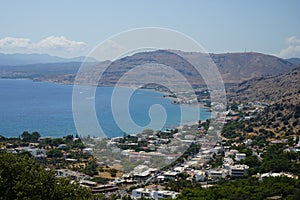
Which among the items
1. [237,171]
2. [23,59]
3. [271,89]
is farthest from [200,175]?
[23,59]

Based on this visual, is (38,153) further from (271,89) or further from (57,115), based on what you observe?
(271,89)

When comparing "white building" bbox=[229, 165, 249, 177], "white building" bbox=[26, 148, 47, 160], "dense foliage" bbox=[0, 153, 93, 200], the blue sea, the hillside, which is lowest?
"white building" bbox=[229, 165, 249, 177]

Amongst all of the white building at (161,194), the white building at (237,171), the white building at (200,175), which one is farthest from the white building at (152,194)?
the white building at (237,171)

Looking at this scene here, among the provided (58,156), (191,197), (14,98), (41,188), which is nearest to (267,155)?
(191,197)

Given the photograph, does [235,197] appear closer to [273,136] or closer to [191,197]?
[191,197]

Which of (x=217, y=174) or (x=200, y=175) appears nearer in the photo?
(x=200, y=175)

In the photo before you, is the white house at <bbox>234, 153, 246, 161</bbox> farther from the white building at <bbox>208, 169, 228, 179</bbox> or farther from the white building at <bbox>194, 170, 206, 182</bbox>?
the white building at <bbox>194, 170, 206, 182</bbox>

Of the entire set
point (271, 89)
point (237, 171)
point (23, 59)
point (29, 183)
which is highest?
point (23, 59)

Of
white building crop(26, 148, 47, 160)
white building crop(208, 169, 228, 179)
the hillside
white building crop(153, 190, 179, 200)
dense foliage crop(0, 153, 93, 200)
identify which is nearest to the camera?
dense foliage crop(0, 153, 93, 200)

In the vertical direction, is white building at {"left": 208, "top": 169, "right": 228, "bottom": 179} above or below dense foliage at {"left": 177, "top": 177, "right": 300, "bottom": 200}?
below

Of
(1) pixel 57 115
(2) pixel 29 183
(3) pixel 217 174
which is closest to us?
(2) pixel 29 183

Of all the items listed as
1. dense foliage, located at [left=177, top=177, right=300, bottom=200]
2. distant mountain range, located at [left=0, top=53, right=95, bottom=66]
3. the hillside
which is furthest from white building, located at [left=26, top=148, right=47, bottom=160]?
distant mountain range, located at [left=0, top=53, right=95, bottom=66]
